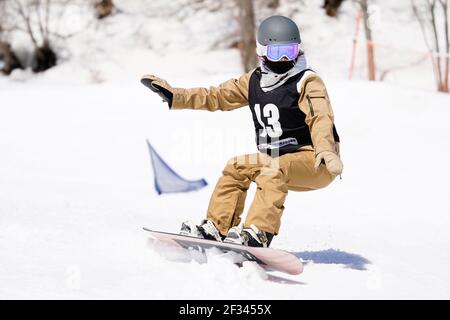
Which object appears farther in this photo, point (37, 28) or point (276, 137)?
point (37, 28)

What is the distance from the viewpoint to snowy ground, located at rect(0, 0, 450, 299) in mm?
3342

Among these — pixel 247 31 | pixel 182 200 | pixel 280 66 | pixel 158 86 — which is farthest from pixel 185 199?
pixel 247 31

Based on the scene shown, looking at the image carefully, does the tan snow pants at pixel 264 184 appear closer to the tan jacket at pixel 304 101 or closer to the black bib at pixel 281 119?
the black bib at pixel 281 119

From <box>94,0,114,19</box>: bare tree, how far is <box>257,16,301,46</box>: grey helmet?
1405 centimetres

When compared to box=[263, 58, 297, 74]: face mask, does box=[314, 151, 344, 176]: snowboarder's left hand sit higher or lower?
lower

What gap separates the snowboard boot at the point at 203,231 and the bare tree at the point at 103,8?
46.8ft

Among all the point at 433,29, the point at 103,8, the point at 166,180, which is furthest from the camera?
the point at 103,8

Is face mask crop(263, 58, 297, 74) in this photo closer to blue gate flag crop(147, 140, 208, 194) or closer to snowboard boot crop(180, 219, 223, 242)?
snowboard boot crop(180, 219, 223, 242)

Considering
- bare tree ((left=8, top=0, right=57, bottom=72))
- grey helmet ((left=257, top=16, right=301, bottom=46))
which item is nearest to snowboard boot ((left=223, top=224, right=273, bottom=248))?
grey helmet ((left=257, top=16, right=301, bottom=46))

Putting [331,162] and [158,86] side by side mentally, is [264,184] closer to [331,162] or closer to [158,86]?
[331,162]

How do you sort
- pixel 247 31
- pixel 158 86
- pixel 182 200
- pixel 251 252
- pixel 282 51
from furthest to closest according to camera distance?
pixel 247 31
pixel 182 200
pixel 158 86
pixel 282 51
pixel 251 252

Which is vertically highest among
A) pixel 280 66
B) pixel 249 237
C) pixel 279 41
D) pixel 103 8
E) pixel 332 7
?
pixel 279 41

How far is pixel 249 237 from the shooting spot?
3676mm

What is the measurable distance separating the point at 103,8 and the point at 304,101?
14.4 metres
